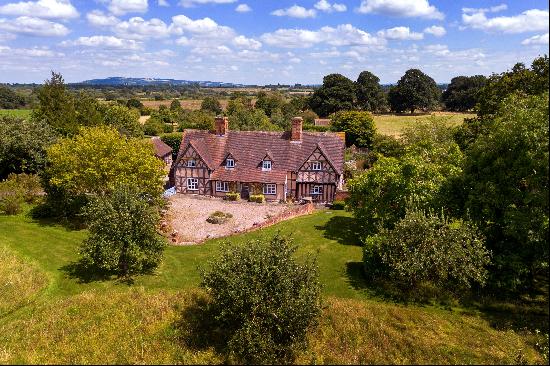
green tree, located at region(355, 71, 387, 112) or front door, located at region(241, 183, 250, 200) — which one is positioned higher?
green tree, located at region(355, 71, 387, 112)

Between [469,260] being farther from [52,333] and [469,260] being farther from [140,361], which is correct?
[52,333]

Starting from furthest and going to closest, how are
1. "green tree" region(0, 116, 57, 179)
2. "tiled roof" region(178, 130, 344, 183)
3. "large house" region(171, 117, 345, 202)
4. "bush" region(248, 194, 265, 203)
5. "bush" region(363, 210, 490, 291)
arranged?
"green tree" region(0, 116, 57, 179)
"tiled roof" region(178, 130, 344, 183)
"large house" region(171, 117, 345, 202)
"bush" region(248, 194, 265, 203)
"bush" region(363, 210, 490, 291)

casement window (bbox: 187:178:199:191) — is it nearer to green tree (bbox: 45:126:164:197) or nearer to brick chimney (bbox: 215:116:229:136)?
brick chimney (bbox: 215:116:229:136)

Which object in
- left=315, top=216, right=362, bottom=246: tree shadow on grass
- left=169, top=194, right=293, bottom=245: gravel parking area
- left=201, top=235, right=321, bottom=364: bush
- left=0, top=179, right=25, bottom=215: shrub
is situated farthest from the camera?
left=0, top=179, right=25, bottom=215: shrub

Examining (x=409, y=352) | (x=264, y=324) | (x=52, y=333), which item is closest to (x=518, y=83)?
(x=409, y=352)

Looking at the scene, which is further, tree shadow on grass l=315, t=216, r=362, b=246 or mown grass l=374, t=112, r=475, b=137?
mown grass l=374, t=112, r=475, b=137

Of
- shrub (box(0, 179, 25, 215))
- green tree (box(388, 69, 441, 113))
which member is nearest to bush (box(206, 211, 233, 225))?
shrub (box(0, 179, 25, 215))

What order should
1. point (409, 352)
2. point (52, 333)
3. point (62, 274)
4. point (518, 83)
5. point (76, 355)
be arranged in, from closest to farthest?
point (76, 355) → point (409, 352) → point (52, 333) → point (62, 274) → point (518, 83)
